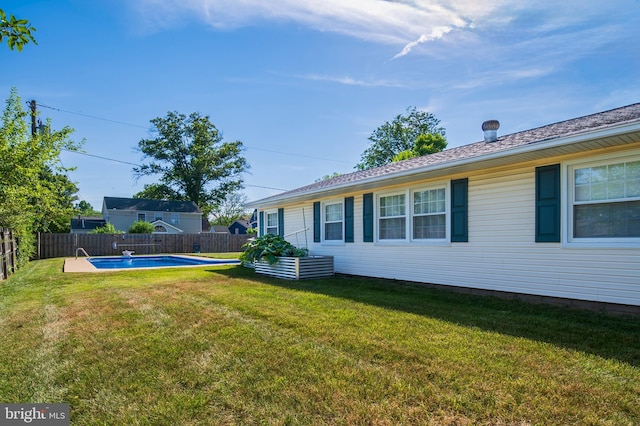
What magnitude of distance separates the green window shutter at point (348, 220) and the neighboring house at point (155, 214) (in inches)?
943

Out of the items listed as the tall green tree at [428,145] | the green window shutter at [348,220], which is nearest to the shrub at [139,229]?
the tall green tree at [428,145]

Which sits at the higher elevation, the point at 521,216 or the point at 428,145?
the point at 428,145

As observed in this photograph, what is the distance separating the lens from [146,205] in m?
30.9

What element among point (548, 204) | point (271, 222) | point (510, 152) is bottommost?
point (271, 222)

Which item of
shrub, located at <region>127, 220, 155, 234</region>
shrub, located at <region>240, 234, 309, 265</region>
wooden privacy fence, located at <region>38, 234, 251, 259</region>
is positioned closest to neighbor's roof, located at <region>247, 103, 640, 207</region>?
shrub, located at <region>240, 234, 309, 265</region>

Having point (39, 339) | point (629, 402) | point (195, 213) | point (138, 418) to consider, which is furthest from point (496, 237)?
point (195, 213)

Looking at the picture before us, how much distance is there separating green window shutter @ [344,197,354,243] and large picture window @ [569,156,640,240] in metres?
4.90

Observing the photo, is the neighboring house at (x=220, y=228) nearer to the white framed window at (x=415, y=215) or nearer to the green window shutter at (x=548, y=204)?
the white framed window at (x=415, y=215)

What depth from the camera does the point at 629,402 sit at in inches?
92.0

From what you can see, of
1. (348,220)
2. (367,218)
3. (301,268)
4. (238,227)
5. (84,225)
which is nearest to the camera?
(367,218)

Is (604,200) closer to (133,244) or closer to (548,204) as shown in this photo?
(548,204)

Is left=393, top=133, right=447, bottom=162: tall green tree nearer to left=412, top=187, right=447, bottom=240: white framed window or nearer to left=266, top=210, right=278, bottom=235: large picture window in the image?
left=266, top=210, right=278, bottom=235: large picture window

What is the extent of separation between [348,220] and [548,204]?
4.73 meters

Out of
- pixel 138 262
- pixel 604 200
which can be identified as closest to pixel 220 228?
pixel 138 262
